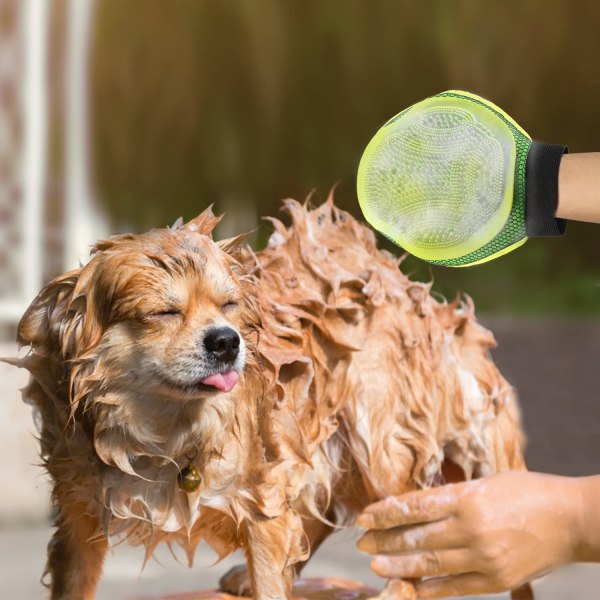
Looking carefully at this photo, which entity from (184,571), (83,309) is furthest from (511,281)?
(83,309)

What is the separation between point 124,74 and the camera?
21.8 feet

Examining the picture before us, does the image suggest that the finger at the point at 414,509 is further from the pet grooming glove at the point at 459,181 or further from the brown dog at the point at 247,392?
the pet grooming glove at the point at 459,181

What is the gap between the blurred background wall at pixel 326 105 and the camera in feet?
21.3

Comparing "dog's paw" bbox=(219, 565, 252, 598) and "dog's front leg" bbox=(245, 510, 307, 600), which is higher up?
"dog's front leg" bbox=(245, 510, 307, 600)

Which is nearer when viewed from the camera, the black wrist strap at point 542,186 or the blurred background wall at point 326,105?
the black wrist strap at point 542,186

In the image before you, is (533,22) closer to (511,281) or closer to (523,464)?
(511,281)

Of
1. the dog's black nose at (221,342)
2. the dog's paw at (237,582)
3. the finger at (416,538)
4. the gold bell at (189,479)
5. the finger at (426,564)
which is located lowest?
the dog's paw at (237,582)

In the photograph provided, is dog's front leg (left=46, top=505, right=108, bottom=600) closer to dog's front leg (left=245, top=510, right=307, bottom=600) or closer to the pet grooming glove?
dog's front leg (left=245, top=510, right=307, bottom=600)

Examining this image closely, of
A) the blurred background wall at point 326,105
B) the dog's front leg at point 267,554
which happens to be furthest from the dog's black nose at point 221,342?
the blurred background wall at point 326,105

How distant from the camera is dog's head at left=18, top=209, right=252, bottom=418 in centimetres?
192

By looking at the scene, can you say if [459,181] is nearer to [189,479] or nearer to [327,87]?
[189,479]

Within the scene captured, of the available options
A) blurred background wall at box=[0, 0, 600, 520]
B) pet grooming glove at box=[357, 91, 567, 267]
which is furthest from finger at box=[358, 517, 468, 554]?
blurred background wall at box=[0, 0, 600, 520]

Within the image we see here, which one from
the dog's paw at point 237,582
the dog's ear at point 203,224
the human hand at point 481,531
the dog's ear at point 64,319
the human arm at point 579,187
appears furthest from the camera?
the dog's paw at point 237,582

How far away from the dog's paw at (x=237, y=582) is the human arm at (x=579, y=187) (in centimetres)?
183
